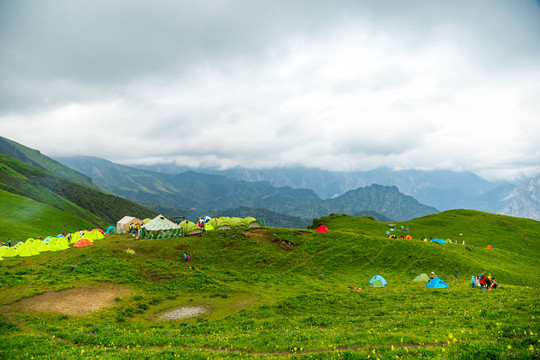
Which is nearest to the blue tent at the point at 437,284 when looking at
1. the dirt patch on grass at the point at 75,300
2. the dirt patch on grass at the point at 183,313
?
the dirt patch on grass at the point at 183,313

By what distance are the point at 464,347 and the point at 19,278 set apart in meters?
51.3

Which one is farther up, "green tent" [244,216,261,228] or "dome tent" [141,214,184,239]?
"green tent" [244,216,261,228]

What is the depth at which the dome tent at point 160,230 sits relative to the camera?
208ft

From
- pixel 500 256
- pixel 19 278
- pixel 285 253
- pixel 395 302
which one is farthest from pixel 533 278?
pixel 19 278

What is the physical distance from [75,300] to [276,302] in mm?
24604

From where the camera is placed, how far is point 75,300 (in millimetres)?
31062

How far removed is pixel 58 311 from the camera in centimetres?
2808

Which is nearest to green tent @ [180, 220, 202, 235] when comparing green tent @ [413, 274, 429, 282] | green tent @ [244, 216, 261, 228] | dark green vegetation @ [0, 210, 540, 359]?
dark green vegetation @ [0, 210, 540, 359]

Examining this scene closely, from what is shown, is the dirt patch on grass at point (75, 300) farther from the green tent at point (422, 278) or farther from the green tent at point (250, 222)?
the green tent at point (422, 278)

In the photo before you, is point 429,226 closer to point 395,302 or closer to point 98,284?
point 395,302

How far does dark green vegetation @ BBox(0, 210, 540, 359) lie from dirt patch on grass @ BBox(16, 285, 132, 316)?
3.07ft

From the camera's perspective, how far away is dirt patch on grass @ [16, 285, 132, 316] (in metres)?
28.5

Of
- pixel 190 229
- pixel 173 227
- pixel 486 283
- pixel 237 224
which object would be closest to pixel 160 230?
pixel 173 227

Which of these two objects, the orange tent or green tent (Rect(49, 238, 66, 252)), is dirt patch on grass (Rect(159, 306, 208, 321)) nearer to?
the orange tent
